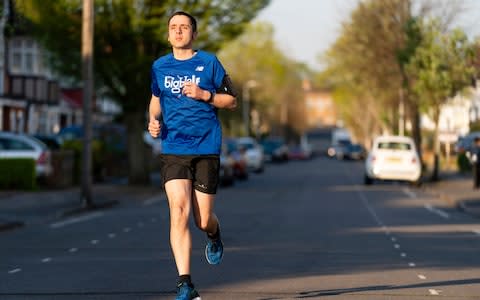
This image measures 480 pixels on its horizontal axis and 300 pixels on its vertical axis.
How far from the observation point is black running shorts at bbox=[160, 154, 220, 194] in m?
9.30

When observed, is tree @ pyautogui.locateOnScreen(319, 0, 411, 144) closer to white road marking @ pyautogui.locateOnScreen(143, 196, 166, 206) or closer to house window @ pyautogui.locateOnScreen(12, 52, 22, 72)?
house window @ pyautogui.locateOnScreen(12, 52, 22, 72)

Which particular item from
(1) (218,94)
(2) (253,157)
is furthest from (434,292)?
(2) (253,157)

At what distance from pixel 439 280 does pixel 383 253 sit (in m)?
3.29

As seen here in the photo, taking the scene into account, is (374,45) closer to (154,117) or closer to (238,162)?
(238,162)

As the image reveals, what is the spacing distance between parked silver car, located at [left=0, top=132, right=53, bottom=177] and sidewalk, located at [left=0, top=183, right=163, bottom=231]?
38.3 inches

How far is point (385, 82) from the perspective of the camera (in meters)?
58.3

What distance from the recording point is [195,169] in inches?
370

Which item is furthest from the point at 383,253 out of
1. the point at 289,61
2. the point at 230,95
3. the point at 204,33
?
the point at 289,61

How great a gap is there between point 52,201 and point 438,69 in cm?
1865

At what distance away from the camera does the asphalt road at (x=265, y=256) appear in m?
11.2

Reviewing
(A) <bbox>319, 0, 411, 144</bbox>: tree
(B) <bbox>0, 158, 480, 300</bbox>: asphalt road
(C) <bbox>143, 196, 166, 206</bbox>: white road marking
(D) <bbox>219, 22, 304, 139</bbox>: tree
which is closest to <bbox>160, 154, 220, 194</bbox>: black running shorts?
(B) <bbox>0, 158, 480, 300</bbox>: asphalt road

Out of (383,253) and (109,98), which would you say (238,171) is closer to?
(109,98)

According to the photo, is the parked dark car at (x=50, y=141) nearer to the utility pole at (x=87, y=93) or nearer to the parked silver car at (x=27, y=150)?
the parked silver car at (x=27, y=150)

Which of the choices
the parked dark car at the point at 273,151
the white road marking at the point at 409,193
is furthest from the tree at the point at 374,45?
the parked dark car at the point at 273,151
